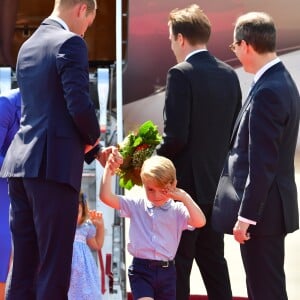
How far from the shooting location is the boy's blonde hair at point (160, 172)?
4289 mm

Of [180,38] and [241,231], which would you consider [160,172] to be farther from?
[180,38]

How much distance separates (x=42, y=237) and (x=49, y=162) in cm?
32

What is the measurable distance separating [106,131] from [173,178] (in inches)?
127

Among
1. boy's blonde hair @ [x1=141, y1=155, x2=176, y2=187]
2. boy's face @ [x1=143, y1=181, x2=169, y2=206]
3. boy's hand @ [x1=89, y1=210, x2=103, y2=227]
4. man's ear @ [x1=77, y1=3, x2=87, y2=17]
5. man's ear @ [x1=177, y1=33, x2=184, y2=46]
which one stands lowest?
boy's hand @ [x1=89, y1=210, x2=103, y2=227]

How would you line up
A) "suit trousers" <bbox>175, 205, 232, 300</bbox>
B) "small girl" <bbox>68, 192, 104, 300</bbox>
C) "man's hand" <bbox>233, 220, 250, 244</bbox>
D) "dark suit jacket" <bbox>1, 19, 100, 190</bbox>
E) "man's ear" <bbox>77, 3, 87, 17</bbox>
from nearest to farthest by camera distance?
"dark suit jacket" <bbox>1, 19, 100, 190</bbox>, "man's hand" <bbox>233, 220, 250, 244</bbox>, "man's ear" <bbox>77, 3, 87, 17</bbox>, "small girl" <bbox>68, 192, 104, 300</bbox>, "suit trousers" <bbox>175, 205, 232, 300</bbox>

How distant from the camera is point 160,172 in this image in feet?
14.0

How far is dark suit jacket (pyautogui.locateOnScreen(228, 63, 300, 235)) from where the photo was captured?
153 inches

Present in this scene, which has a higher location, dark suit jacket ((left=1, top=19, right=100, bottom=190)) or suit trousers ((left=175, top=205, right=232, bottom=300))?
dark suit jacket ((left=1, top=19, right=100, bottom=190))

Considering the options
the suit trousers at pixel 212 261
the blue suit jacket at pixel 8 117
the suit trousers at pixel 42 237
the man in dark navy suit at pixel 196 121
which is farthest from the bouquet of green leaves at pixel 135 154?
the suit trousers at pixel 42 237

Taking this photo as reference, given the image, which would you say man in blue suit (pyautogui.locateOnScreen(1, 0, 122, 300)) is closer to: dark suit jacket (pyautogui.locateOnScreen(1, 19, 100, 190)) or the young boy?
dark suit jacket (pyautogui.locateOnScreen(1, 19, 100, 190))

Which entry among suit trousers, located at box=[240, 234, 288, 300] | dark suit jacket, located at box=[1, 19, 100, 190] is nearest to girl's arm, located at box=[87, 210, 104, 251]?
dark suit jacket, located at box=[1, 19, 100, 190]

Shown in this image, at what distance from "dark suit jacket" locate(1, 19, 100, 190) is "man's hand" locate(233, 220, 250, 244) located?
2.31 ft

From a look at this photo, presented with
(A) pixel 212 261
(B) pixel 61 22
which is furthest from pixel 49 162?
(A) pixel 212 261

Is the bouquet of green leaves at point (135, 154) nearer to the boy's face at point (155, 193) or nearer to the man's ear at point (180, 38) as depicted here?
the boy's face at point (155, 193)
